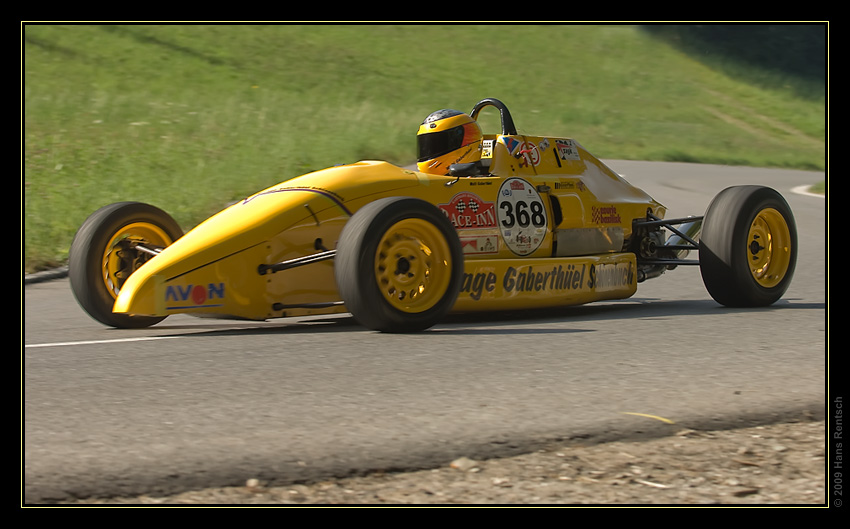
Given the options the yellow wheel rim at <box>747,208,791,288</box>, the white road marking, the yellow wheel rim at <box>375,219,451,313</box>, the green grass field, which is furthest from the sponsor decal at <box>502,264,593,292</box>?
the green grass field

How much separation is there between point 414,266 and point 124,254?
7.31 feet

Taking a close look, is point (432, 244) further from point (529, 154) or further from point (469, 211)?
point (529, 154)

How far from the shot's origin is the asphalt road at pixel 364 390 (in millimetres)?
4219

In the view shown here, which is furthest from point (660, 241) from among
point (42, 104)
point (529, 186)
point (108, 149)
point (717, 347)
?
point (42, 104)

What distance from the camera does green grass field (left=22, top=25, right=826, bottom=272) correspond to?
63.0ft

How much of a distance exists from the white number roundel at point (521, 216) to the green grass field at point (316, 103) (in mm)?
5881

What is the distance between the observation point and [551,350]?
658cm

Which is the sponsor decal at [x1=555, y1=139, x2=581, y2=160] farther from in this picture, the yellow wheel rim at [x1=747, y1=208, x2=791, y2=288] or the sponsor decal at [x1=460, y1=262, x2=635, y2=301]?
the yellow wheel rim at [x1=747, y1=208, x2=791, y2=288]

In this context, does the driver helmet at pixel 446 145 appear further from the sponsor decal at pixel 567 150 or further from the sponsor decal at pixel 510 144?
the sponsor decal at pixel 567 150

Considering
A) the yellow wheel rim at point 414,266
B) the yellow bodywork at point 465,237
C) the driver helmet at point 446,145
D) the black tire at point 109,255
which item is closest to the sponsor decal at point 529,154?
the yellow bodywork at point 465,237

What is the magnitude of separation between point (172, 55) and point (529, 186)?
86.2 ft

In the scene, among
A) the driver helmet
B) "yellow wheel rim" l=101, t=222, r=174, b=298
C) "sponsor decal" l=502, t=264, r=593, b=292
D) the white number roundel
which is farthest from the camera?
the driver helmet
